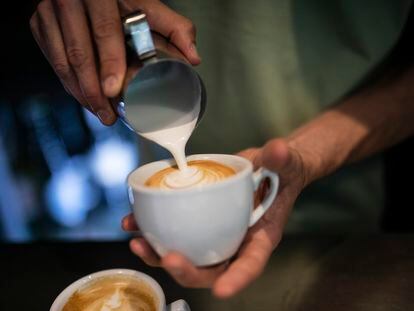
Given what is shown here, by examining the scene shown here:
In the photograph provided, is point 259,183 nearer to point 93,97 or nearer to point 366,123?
point 93,97

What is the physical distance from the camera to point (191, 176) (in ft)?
2.31

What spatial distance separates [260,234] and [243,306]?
0.85ft

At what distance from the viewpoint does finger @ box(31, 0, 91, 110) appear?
29.7 inches

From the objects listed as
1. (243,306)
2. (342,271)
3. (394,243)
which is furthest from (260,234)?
(394,243)

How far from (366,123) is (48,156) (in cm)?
142

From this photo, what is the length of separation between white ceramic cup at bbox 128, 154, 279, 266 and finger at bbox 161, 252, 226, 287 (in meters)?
0.02

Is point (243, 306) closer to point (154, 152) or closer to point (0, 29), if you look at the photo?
point (154, 152)

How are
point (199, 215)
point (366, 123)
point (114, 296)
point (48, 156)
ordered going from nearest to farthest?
point (199, 215)
point (114, 296)
point (366, 123)
point (48, 156)

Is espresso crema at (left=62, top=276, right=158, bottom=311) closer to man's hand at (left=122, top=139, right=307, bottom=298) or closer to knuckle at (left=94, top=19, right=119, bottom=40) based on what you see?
man's hand at (left=122, top=139, right=307, bottom=298)

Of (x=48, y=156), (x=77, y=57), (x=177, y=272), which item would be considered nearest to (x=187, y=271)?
(x=177, y=272)

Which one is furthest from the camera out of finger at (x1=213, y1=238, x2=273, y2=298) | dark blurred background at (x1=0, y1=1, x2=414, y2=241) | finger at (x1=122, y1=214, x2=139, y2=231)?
dark blurred background at (x1=0, y1=1, x2=414, y2=241)

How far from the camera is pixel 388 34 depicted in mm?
1087

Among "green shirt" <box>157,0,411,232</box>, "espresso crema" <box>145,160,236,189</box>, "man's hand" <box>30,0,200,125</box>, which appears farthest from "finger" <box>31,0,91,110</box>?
"green shirt" <box>157,0,411,232</box>

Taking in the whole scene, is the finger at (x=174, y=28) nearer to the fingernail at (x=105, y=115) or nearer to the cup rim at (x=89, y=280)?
the fingernail at (x=105, y=115)
